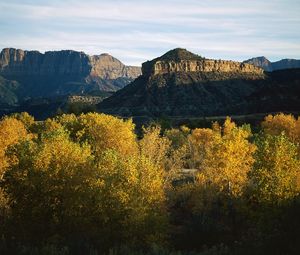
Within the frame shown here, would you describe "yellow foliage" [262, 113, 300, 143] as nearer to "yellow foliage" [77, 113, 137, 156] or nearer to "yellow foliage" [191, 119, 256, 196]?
"yellow foliage" [77, 113, 137, 156]

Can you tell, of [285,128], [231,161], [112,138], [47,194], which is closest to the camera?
[47,194]


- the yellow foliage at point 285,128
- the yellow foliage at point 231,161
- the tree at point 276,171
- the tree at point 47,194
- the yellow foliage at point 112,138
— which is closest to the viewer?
the tree at point 47,194

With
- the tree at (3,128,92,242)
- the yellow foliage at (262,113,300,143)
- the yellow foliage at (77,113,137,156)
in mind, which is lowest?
the tree at (3,128,92,242)

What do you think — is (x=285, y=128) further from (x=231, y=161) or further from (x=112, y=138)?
(x=231, y=161)

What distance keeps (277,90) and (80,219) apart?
15464 cm

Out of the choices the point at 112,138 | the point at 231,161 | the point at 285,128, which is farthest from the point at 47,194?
the point at 285,128

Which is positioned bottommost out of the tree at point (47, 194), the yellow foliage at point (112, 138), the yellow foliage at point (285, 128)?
the tree at point (47, 194)

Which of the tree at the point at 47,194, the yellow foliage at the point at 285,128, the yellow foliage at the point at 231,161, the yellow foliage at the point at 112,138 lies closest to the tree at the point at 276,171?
the yellow foliage at the point at 231,161

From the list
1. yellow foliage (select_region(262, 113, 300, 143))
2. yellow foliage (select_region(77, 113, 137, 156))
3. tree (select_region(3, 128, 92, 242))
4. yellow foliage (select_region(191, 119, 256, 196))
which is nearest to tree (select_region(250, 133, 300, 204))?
yellow foliage (select_region(191, 119, 256, 196))

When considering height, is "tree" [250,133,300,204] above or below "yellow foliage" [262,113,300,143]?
below

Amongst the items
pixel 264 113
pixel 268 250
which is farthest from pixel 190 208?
pixel 264 113

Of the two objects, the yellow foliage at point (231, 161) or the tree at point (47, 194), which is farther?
the yellow foliage at point (231, 161)

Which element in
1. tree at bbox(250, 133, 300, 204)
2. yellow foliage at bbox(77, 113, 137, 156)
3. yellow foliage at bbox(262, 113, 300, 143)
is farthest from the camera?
yellow foliage at bbox(262, 113, 300, 143)

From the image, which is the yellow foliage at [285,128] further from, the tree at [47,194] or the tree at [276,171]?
the tree at [47,194]
